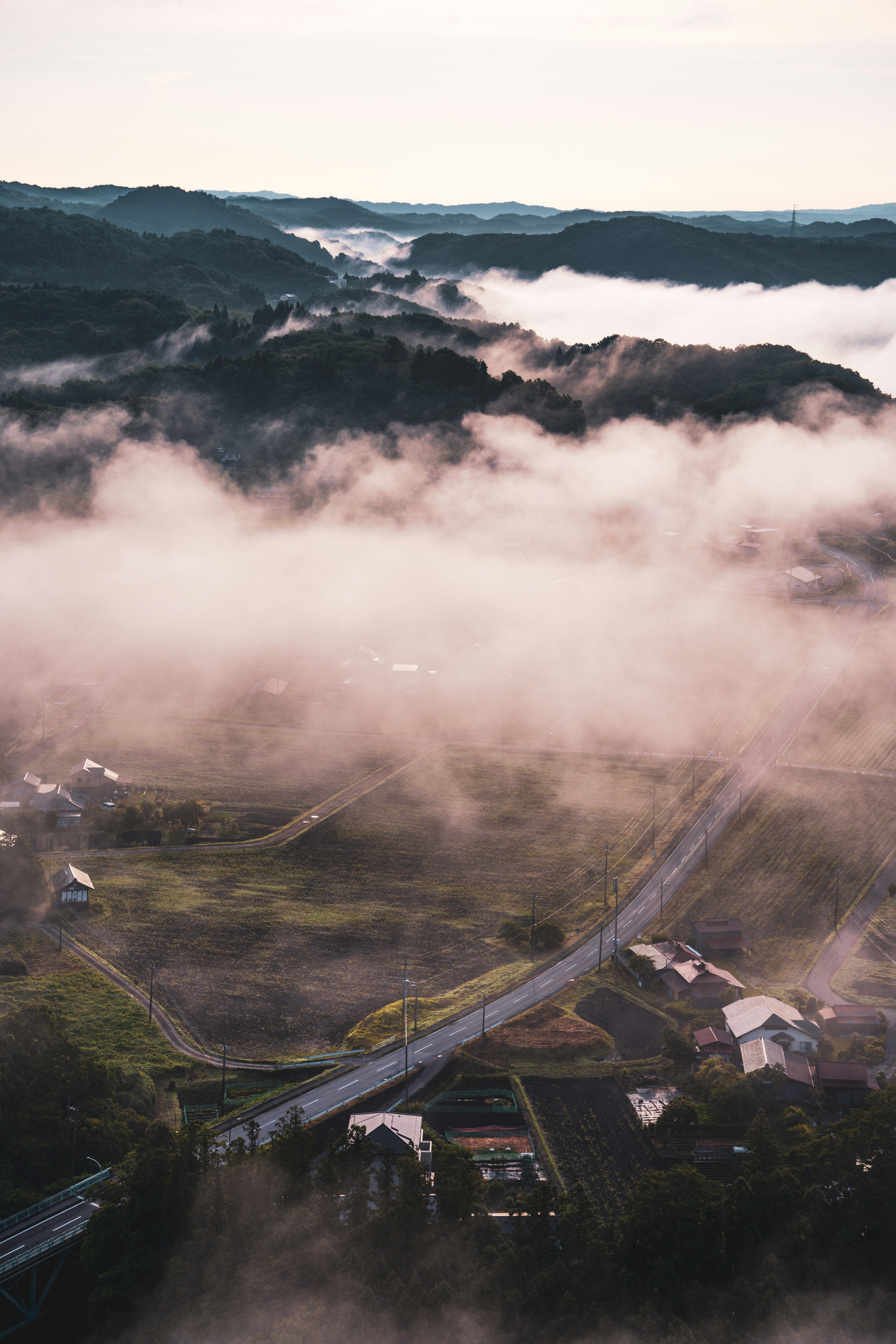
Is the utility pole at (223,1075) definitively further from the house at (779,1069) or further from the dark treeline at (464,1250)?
the house at (779,1069)

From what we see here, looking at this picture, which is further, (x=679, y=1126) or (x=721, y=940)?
(x=721, y=940)

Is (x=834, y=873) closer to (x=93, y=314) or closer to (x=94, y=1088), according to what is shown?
(x=94, y=1088)

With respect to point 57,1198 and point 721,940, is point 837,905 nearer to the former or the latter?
point 721,940

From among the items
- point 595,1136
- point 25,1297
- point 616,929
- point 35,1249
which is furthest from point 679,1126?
point 25,1297

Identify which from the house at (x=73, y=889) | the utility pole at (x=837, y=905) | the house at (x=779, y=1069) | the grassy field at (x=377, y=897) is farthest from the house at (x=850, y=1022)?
the house at (x=73, y=889)

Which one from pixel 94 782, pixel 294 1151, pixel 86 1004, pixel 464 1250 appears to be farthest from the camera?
pixel 94 782

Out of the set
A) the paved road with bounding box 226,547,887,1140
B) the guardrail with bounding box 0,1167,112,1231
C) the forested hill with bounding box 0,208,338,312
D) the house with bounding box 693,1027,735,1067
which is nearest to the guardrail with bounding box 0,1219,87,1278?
the guardrail with bounding box 0,1167,112,1231
